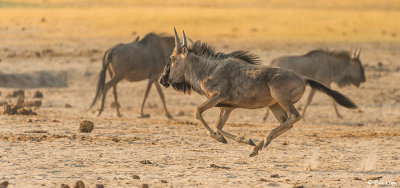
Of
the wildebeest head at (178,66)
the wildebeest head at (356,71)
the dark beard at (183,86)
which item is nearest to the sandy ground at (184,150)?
the wildebeest head at (356,71)

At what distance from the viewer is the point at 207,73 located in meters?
9.74

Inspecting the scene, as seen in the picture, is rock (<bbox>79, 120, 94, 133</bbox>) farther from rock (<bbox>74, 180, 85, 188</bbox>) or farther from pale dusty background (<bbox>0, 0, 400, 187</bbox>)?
rock (<bbox>74, 180, 85, 188</bbox>)

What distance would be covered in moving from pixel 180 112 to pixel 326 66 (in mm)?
3431

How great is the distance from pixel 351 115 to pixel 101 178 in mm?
10475

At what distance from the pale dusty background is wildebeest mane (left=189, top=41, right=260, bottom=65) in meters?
1.16

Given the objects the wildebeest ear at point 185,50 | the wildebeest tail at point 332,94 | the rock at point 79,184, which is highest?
the wildebeest ear at point 185,50

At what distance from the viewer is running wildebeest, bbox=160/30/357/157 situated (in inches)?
354

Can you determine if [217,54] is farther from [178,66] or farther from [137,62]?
[137,62]

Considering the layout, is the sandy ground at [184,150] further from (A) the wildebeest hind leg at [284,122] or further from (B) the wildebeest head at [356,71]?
(B) the wildebeest head at [356,71]

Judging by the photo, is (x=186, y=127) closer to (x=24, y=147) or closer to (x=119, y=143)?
(x=119, y=143)

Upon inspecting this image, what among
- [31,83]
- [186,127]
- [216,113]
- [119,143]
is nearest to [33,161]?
[119,143]

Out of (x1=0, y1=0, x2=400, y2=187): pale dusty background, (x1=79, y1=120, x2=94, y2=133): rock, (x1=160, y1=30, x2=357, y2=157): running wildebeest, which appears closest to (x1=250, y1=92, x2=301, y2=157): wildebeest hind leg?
(x1=160, y1=30, x2=357, y2=157): running wildebeest

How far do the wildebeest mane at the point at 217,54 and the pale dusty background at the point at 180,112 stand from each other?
3.80 ft

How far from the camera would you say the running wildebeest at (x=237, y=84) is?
29.5 feet
